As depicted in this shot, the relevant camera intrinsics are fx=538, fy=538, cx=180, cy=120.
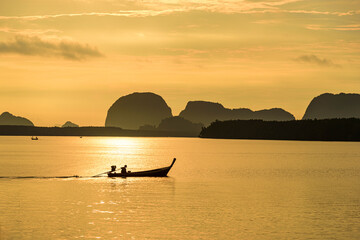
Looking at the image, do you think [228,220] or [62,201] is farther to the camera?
[62,201]

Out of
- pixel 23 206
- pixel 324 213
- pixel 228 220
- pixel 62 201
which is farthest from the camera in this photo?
pixel 62 201

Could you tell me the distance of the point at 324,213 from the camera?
4700 cm

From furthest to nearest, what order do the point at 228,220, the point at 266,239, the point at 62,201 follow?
the point at 62,201 < the point at 228,220 < the point at 266,239

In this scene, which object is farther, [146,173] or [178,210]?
[146,173]

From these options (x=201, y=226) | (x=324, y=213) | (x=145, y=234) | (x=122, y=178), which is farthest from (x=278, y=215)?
(x=122, y=178)

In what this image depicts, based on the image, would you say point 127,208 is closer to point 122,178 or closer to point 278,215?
point 278,215

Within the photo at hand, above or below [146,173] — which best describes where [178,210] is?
below

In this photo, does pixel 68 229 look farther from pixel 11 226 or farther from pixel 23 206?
pixel 23 206

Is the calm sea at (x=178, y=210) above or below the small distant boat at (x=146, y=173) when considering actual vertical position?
below

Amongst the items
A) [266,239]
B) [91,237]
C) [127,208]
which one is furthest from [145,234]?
[127,208]

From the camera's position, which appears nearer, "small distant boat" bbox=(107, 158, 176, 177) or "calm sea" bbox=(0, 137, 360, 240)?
"calm sea" bbox=(0, 137, 360, 240)

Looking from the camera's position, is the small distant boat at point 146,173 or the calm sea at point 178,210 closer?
the calm sea at point 178,210

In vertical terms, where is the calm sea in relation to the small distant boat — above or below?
below

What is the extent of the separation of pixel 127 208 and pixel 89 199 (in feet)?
27.0
